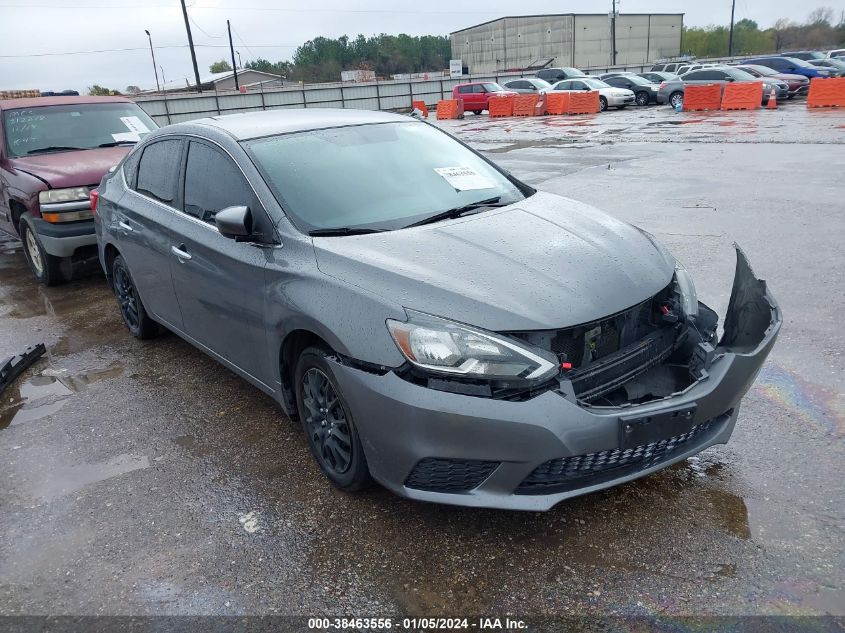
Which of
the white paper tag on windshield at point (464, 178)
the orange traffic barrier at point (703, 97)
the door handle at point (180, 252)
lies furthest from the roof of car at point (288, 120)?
the orange traffic barrier at point (703, 97)

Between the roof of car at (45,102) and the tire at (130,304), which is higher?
the roof of car at (45,102)

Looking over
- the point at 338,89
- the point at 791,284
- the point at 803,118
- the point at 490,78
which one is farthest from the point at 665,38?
the point at 791,284

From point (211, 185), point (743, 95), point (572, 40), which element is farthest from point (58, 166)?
point (572, 40)

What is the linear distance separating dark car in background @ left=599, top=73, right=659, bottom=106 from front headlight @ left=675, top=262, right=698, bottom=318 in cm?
3050

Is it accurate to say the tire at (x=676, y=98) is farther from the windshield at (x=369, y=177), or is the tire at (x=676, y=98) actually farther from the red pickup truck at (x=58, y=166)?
the windshield at (x=369, y=177)

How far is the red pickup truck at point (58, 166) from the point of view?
6.87 m

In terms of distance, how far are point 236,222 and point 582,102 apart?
1113 inches

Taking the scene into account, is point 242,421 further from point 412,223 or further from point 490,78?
point 490,78

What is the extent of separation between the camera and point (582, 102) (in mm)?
29156

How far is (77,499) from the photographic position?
3408mm

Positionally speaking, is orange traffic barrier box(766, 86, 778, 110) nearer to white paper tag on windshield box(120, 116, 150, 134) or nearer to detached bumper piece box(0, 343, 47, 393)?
white paper tag on windshield box(120, 116, 150, 134)

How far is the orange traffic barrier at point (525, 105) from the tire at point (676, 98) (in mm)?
5440

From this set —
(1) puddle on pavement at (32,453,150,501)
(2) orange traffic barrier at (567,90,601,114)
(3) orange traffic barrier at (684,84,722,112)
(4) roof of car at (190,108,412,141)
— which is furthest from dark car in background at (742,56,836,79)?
(1) puddle on pavement at (32,453,150,501)

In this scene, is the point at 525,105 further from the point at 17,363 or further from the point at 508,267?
the point at 508,267
